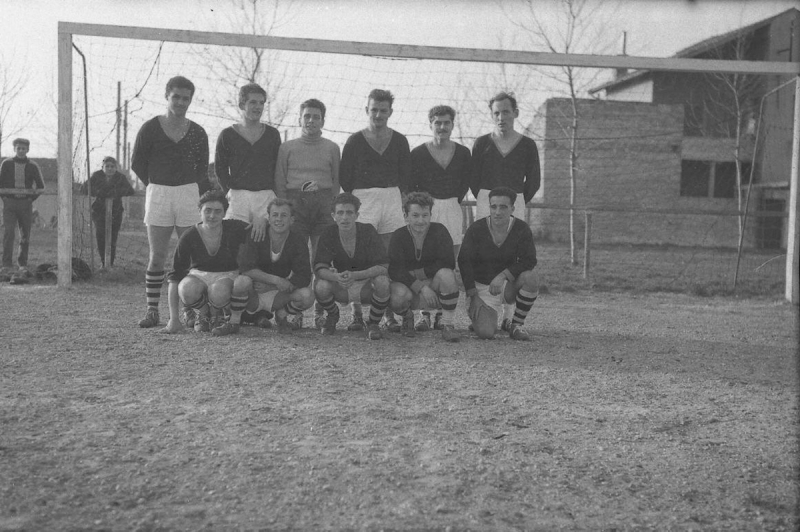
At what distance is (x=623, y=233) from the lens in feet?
69.2

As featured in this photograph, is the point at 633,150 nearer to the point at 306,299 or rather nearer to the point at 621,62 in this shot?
the point at 621,62

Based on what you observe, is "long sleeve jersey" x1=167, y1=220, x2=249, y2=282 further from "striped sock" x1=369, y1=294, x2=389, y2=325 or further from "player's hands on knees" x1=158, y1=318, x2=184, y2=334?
Answer: "striped sock" x1=369, y1=294, x2=389, y2=325

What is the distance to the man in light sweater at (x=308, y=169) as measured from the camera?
5719 mm

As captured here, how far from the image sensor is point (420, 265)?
5.62m

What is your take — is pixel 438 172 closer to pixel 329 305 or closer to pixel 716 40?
pixel 329 305

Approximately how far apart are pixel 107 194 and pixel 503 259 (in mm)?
6822

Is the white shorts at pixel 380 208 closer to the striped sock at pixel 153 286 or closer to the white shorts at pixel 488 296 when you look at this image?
the white shorts at pixel 488 296

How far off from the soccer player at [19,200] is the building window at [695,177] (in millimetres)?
19571

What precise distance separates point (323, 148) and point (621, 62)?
389 cm

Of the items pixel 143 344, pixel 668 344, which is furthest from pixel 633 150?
pixel 143 344

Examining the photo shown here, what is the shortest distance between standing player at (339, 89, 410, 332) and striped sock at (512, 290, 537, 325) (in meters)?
0.92

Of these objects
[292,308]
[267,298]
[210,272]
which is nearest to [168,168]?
[210,272]

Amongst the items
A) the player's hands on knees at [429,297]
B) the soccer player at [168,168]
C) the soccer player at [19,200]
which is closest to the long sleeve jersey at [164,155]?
the soccer player at [168,168]

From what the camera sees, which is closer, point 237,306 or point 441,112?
point 237,306
